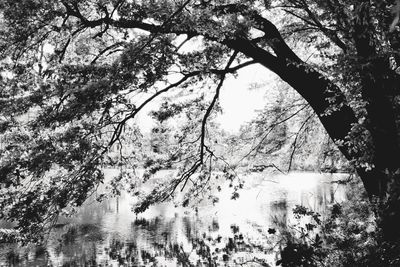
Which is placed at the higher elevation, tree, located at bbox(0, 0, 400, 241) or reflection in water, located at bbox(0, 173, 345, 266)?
tree, located at bbox(0, 0, 400, 241)

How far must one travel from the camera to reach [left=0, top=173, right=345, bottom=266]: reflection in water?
10109mm

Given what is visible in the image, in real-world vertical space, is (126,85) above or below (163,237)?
above

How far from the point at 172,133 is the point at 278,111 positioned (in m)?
2.68

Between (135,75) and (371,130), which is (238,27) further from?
(371,130)

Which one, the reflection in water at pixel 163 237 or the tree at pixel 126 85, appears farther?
the reflection in water at pixel 163 237

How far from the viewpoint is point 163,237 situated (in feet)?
43.3

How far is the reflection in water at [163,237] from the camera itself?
10.1 metres

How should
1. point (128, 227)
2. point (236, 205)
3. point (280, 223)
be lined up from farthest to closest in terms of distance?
point (236, 205)
point (128, 227)
point (280, 223)

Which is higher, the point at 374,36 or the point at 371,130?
the point at 374,36

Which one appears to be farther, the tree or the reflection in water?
the reflection in water

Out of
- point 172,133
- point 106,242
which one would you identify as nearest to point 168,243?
point 106,242

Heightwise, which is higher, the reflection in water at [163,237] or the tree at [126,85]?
the tree at [126,85]

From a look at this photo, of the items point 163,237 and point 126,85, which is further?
point 163,237

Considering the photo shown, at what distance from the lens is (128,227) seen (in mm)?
15578
